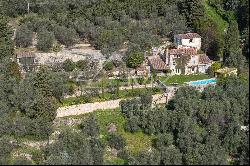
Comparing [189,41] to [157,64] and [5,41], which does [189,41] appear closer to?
[157,64]

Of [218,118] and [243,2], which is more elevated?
[243,2]

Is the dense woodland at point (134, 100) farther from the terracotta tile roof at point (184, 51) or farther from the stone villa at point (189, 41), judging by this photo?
the terracotta tile roof at point (184, 51)

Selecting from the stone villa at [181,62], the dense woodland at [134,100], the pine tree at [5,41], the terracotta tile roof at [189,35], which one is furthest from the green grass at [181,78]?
the pine tree at [5,41]

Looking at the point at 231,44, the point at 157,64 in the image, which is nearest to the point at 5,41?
the point at 157,64

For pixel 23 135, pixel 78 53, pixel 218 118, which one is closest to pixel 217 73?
pixel 218 118

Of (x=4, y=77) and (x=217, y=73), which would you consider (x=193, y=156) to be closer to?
(x=217, y=73)

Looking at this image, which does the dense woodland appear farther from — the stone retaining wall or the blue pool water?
the blue pool water
